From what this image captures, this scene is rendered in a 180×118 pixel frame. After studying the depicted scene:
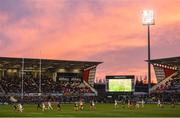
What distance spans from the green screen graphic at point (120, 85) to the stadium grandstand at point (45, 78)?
12.3 meters

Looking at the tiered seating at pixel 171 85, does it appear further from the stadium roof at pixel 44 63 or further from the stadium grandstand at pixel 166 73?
the stadium roof at pixel 44 63

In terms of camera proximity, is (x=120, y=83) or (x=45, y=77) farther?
(x=45, y=77)

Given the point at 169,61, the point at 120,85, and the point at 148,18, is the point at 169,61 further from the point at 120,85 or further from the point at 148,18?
the point at 148,18

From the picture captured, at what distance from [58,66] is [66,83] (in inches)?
225

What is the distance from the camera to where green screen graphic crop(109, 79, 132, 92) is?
132m

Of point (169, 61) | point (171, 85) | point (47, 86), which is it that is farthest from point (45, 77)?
point (171, 85)

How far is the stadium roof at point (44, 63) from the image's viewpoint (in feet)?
444

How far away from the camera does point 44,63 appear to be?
141 metres

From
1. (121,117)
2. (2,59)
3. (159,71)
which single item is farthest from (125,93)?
(121,117)

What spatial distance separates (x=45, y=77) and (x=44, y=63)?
9.00 m

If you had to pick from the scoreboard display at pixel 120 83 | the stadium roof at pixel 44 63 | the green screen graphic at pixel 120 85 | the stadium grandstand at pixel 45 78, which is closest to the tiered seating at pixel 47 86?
the stadium grandstand at pixel 45 78

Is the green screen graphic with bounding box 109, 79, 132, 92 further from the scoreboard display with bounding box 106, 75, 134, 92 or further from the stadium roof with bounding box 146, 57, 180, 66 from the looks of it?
the stadium roof with bounding box 146, 57, 180, 66

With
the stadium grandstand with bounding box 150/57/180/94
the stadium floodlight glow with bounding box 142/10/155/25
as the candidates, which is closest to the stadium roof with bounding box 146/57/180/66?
the stadium grandstand with bounding box 150/57/180/94

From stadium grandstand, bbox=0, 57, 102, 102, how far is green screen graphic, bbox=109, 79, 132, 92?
12276 mm
